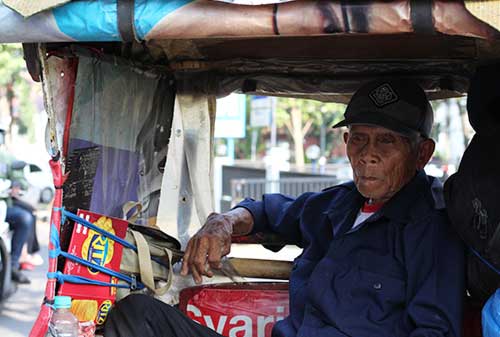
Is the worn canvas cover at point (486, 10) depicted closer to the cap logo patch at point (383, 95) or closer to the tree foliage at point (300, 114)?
the cap logo patch at point (383, 95)

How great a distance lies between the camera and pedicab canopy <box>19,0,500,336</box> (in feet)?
6.10

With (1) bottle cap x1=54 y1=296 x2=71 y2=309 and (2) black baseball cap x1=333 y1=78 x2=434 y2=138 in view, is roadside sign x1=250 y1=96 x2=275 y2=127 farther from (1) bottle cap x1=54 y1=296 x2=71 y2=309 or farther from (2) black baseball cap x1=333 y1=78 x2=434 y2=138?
(1) bottle cap x1=54 y1=296 x2=71 y2=309

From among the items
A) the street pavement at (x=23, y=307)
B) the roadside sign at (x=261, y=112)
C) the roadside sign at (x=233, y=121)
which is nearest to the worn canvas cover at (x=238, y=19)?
the street pavement at (x=23, y=307)

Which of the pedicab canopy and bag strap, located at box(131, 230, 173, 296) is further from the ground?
the pedicab canopy

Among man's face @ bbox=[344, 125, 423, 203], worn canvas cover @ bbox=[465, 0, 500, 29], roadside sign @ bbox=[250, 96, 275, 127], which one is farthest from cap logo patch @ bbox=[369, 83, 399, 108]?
roadside sign @ bbox=[250, 96, 275, 127]

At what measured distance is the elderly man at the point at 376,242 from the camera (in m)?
2.33

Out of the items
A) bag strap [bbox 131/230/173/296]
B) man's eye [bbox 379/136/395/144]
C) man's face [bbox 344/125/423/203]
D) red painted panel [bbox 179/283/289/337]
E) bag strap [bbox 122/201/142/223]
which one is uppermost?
man's eye [bbox 379/136/395/144]

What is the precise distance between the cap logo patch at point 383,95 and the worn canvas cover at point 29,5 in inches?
49.2

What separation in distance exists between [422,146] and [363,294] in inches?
25.7

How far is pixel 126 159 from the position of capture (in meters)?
2.94

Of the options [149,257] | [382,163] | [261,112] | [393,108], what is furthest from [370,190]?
[261,112]

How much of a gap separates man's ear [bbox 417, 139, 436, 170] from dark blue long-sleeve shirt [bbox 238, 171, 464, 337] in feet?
0.20

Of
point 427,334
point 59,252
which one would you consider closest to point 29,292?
point 59,252

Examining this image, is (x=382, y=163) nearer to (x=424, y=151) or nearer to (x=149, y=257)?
(x=424, y=151)
